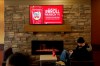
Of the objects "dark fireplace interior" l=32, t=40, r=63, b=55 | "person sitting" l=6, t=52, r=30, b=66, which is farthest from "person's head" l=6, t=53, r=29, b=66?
"dark fireplace interior" l=32, t=40, r=63, b=55

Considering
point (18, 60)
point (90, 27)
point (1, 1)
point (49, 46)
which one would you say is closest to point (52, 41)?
point (49, 46)

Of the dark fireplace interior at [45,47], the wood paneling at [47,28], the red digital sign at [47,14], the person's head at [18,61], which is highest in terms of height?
the red digital sign at [47,14]

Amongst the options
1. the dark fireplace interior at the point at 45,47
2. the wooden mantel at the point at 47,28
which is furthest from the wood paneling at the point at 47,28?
the dark fireplace interior at the point at 45,47

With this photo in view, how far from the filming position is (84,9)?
696 cm

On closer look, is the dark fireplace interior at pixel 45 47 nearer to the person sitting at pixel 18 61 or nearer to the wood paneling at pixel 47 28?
the wood paneling at pixel 47 28

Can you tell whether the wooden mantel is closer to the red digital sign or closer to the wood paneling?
the wood paneling

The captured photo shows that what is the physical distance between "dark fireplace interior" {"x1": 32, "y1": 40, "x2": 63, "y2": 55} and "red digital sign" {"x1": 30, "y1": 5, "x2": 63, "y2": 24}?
635 millimetres

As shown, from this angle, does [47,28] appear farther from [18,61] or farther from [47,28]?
[18,61]

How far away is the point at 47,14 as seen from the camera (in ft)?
22.8

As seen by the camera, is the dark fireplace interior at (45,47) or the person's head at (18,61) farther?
the dark fireplace interior at (45,47)

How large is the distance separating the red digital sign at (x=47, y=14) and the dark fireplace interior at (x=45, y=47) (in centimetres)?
63

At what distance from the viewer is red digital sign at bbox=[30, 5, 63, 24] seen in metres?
6.94

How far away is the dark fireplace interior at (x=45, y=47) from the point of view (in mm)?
7066

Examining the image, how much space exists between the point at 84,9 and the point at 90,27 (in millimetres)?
585
